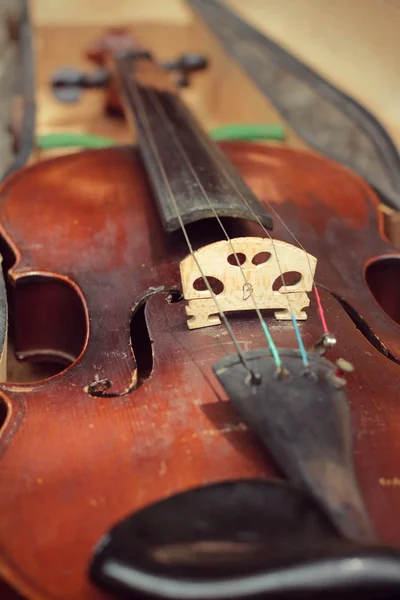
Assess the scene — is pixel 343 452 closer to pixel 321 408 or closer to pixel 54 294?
pixel 321 408

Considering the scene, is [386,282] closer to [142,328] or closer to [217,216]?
[217,216]

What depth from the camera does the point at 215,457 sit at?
646mm

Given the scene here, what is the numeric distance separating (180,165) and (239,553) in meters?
0.85

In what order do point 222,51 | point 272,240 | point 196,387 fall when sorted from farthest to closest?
1. point 222,51
2. point 272,240
3. point 196,387

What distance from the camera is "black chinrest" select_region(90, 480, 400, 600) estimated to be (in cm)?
45

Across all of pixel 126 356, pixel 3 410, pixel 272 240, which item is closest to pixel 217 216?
pixel 272 240

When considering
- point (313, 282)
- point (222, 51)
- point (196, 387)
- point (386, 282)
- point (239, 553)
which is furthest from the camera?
point (222, 51)

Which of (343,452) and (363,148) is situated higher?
(343,452)

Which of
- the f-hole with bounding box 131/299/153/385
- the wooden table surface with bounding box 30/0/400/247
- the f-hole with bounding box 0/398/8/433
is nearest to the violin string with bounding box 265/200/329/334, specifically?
the f-hole with bounding box 131/299/153/385

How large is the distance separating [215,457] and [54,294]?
0.52 m

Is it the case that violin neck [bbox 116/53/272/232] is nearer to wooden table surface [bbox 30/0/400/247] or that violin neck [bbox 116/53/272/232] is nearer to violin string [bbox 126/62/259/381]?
violin string [bbox 126/62/259/381]

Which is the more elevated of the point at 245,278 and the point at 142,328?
the point at 245,278

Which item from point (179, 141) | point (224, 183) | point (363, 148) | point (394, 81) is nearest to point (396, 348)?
point (224, 183)

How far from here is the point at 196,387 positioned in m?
0.74
